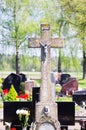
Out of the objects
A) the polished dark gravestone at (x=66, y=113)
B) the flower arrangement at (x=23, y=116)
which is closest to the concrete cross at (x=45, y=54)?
the flower arrangement at (x=23, y=116)

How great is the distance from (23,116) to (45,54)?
1.57 metres

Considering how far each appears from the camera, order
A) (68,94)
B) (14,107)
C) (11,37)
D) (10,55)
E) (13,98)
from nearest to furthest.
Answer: (14,107) < (13,98) < (68,94) < (11,37) < (10,55)

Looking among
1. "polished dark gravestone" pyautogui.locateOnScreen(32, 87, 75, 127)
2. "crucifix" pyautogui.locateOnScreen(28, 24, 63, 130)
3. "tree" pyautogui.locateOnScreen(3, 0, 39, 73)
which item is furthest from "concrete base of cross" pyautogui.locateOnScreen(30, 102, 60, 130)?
→ "tree" pyautogui.locateOnScreen(3, 0, 39, 73)

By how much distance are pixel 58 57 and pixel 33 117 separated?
30.0 metres

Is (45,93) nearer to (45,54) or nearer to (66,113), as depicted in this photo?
(45,54)

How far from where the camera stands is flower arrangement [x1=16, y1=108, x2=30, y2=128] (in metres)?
11.2

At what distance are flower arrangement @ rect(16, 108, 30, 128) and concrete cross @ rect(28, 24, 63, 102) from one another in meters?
0.51

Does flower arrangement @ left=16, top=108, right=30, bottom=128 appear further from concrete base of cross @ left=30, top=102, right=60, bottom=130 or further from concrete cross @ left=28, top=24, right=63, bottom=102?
concrete cross @ left=28, top=24, right=63, bottom=102

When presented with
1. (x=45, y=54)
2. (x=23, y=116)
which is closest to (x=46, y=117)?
(x=23, y=116)

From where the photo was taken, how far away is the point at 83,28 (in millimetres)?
28266

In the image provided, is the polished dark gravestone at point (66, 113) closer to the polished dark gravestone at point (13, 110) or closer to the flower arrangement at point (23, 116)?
the polished dark gravestone at point (13, 110)

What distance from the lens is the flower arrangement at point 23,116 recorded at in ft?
36.7

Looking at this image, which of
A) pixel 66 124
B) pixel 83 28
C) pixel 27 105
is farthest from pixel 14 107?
pixel 83 28

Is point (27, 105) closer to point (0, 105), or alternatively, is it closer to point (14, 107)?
point (14, 107)
